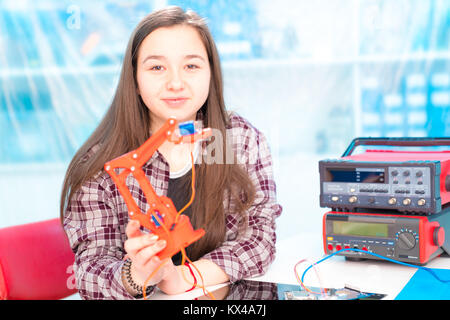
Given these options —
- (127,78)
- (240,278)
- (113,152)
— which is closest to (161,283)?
(240,278)

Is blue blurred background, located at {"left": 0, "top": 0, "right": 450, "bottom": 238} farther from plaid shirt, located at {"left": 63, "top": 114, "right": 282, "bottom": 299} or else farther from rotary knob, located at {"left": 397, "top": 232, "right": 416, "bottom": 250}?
rotary knob, located at {"left": 397, "top": 232, "right": 416, "bottom": 250}

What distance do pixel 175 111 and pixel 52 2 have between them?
74.9 inches

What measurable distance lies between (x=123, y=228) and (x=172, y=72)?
41 centimetres

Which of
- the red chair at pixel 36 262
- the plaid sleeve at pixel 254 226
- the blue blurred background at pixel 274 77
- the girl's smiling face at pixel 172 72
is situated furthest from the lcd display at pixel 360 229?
the blue blurred background at pixel 274 77

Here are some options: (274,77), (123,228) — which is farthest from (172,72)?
(274,77)

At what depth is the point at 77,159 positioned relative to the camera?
132cm

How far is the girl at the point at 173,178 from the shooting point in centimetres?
118

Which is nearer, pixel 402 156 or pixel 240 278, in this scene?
pixel 240 278

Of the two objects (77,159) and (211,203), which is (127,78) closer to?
(77,159)

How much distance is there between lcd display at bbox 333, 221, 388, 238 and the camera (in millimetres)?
1278

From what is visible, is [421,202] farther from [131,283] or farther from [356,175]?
[131,283]

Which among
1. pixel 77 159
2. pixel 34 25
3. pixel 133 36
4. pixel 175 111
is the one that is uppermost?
pixel 34 25

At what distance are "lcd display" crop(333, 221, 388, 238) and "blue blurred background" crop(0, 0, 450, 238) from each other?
136 cm

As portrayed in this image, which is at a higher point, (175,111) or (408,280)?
(175,111)
